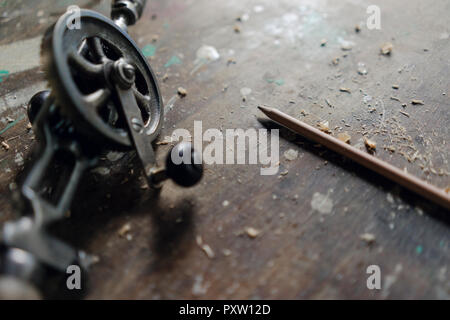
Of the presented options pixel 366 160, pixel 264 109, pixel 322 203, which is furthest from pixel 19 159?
pixel 366 160

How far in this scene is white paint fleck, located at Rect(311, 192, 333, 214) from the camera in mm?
796

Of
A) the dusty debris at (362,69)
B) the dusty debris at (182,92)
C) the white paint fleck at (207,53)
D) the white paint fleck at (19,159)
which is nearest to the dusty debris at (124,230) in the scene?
the white paint fleck at (19,159)

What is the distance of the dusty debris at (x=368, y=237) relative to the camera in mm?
739

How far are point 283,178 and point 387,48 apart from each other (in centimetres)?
71

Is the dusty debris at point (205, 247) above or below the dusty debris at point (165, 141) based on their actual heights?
below

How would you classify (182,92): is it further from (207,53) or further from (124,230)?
(124,230)

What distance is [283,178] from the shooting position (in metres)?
0.87

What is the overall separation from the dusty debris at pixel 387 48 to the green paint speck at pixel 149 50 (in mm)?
845

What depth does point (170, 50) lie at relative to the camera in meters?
1.31

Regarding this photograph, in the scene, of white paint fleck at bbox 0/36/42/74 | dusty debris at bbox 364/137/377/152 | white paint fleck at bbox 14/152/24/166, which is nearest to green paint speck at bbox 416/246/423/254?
dusty debris at bbox 364/137/377/152

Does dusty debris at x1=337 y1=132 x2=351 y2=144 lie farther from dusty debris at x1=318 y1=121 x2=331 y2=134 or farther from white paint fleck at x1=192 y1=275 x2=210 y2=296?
white paint fleck at x1=192 y1=275 x2=210 y2=296

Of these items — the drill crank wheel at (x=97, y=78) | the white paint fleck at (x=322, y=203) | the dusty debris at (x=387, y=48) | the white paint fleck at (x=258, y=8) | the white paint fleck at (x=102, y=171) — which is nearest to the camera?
the drill crank wheel at (x=97, y=78)

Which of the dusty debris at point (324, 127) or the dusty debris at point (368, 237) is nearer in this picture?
the dusty debris at point (368, 237)

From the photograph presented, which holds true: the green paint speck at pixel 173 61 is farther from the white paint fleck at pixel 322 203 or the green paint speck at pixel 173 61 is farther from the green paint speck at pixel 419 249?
the green paint speck at pixel 419 249
